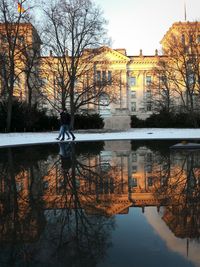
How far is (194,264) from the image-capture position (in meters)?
3.52

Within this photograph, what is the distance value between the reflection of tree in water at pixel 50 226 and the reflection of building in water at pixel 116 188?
0.07 feet

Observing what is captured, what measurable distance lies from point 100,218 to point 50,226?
0.80 m

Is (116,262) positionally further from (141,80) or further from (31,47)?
(141,80)

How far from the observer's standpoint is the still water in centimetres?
379

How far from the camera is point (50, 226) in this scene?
4.82 meters

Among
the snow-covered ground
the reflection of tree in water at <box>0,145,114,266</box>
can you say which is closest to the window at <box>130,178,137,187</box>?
the reflection of tree in water at <box>0,145,114,266</box>

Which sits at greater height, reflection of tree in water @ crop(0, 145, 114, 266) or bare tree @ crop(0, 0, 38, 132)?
bare tree @ crop(0, 0, 38, 132)

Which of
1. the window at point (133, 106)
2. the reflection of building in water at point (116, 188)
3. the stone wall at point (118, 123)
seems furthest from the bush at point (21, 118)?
the window at point (133, 106)

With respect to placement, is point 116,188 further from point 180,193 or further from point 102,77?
point 102,77

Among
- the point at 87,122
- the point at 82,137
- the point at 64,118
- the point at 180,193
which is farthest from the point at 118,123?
the point at 180,193

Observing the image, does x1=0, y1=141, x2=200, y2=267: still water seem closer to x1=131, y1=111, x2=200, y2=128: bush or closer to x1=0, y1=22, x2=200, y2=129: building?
x1=0, y1=22, x2=200, y2=129: building

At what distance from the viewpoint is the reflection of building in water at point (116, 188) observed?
5.56 m

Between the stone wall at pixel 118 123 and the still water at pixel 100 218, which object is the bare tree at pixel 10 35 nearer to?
the stone wall at pixel 118 123

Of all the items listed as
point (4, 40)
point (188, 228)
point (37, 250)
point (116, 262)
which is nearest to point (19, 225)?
point (37, 250)
